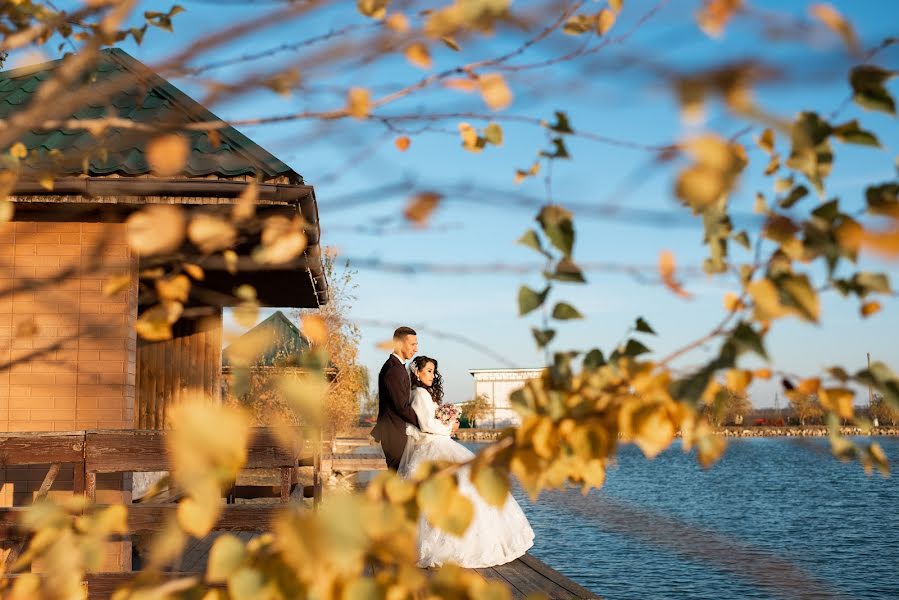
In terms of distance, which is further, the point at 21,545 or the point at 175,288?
the point at 21,545

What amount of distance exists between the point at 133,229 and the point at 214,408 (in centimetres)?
58

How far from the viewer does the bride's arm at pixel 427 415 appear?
781 centimetres

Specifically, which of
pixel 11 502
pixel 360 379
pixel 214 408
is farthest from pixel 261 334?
pixel 360 379

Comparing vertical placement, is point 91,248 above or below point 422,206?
above

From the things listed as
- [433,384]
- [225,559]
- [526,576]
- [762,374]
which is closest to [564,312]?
[762,374]

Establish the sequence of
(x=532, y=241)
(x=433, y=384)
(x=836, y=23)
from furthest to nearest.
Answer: (x=433, y=384), (x=532, y=241), (x=836, y=23)

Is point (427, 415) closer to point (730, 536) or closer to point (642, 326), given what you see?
point (730, 536)

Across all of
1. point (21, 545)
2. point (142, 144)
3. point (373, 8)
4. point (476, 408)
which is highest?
point (142, 144)

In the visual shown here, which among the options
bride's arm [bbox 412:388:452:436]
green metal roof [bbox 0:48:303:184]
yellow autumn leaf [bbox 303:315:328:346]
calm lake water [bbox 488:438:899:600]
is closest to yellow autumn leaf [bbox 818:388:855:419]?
calm lake water [bbox 488:438:899:600]

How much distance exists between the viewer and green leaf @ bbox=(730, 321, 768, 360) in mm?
1150

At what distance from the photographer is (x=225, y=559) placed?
48.3 inches

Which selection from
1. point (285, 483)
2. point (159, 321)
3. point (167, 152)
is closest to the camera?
point (167, 152)

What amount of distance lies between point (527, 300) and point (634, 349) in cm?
19

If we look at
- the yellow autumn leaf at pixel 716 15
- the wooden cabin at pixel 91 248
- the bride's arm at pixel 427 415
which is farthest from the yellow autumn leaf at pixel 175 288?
the bride's arm at pixel 427 415
